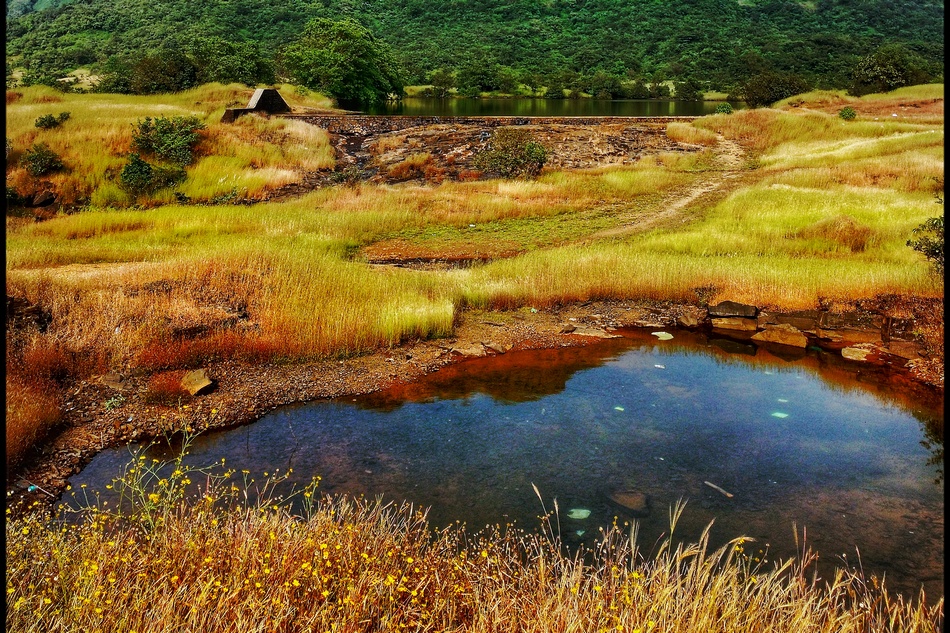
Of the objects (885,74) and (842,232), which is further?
(885,74)

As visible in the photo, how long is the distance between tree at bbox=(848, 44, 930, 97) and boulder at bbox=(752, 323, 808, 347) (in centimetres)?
5599

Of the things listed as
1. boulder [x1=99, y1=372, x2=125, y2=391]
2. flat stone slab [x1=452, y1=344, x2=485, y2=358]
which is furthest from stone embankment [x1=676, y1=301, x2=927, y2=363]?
boulder [x1=99, y1=372, x2=125, y2=391]

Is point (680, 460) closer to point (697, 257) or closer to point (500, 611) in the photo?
point (500, 611)

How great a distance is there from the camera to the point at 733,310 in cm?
1215

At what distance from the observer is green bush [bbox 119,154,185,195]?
70.6ft

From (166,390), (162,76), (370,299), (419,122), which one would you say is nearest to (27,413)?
(166,390)

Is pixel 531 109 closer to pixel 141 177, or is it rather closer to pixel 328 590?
pixel 141 177

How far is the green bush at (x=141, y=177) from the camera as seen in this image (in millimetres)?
21531

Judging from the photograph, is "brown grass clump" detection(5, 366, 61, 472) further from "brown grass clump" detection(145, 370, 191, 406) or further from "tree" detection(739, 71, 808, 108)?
"tree" detection(739, 71, 808, 108)

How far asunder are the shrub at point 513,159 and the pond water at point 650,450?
16.7 metres

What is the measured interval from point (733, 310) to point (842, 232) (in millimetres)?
5683

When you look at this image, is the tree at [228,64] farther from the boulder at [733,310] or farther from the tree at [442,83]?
the boulder at [733,310]

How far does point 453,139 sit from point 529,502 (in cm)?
2672

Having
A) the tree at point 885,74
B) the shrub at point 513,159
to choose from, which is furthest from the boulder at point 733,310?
the tree at point 885,74
